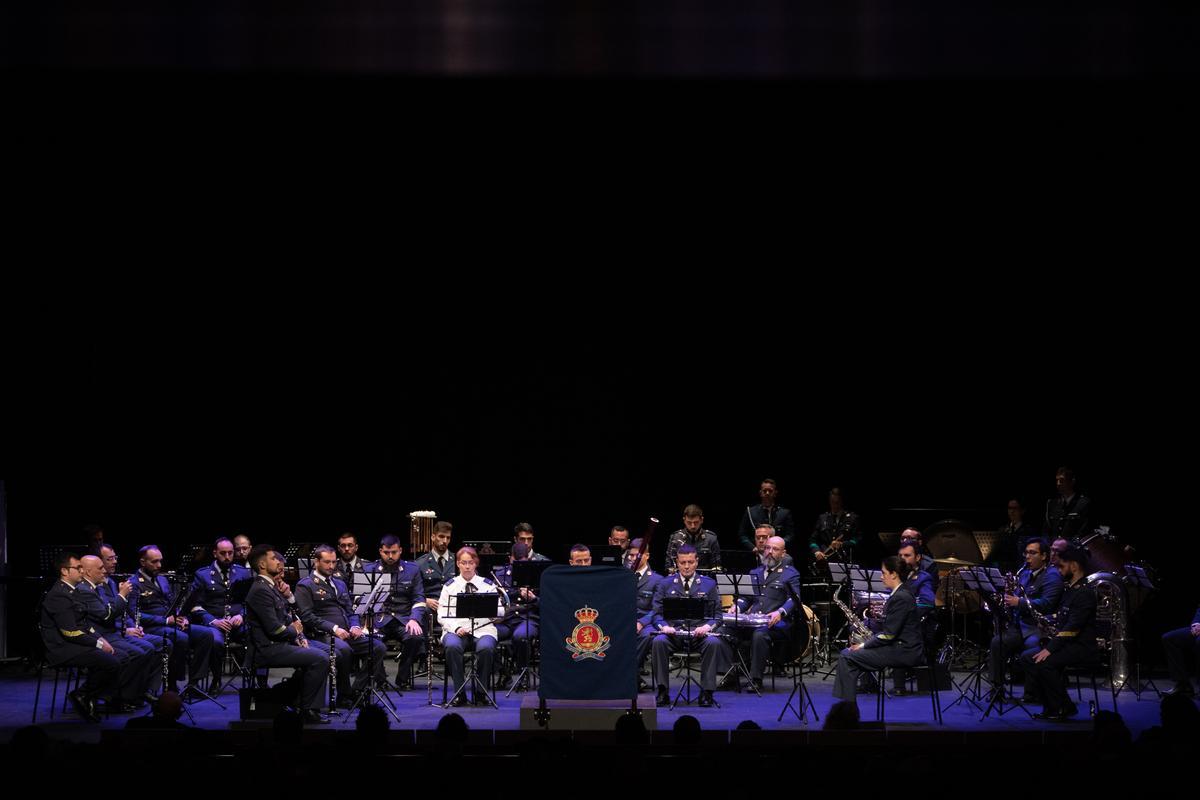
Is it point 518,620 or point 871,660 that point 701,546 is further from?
point 871,660

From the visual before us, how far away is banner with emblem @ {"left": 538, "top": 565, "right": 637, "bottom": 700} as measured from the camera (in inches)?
427

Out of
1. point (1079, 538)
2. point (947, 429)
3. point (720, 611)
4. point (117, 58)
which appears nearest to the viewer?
point (117, 58)

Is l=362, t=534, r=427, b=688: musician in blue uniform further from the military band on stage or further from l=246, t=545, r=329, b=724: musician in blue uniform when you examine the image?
l=246, t=545, r=329, b=724: musician in blue uniform

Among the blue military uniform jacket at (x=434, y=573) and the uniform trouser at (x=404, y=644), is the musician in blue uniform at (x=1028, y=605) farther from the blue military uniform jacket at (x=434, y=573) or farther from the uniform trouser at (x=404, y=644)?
the blue military uniform jacket at (x=434, y=573)

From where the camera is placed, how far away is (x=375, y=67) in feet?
29.5

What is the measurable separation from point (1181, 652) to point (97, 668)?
37.0ft

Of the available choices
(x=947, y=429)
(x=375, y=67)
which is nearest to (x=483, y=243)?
(x=947, y=429)

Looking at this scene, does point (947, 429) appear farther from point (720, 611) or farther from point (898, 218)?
point (720, 611)

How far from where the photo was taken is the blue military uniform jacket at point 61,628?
11.6 metres

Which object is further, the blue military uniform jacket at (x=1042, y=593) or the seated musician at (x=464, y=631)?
the seated musician at (x=464, y=631)

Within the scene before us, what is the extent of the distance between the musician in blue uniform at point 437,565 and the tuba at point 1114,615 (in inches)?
285

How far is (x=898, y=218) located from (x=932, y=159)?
1.85 meters

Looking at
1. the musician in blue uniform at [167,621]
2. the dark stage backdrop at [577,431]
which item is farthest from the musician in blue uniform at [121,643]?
the dark stage backdrop at [577,431]

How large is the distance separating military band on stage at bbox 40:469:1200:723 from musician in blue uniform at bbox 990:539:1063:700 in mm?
21
